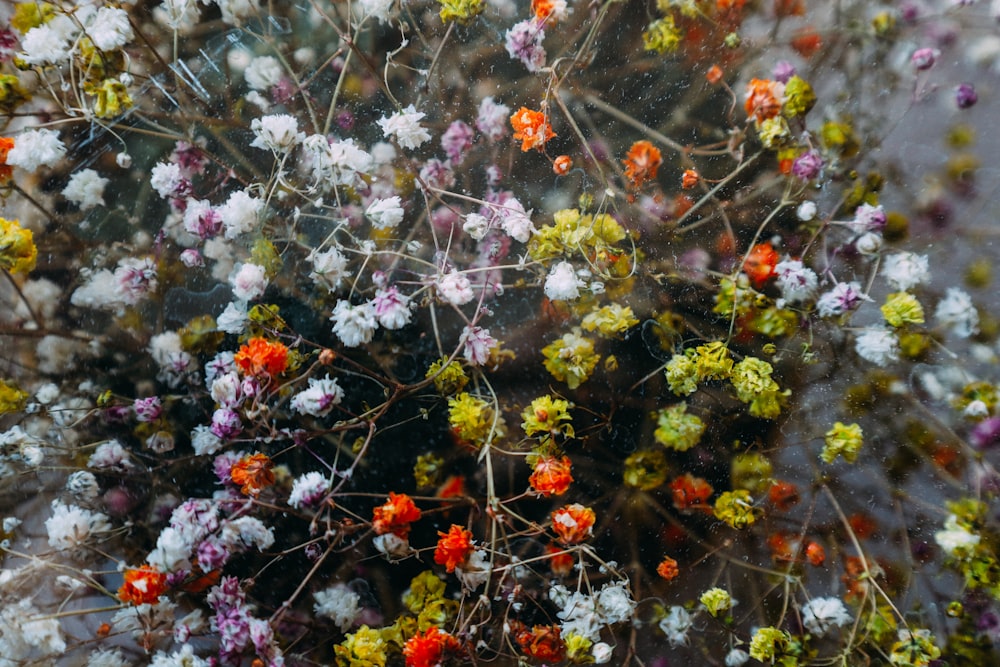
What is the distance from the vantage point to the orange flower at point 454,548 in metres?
0.67

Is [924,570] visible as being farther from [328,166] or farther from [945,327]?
[328,166]

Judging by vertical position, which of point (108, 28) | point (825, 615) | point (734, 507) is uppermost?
point (108, 28)

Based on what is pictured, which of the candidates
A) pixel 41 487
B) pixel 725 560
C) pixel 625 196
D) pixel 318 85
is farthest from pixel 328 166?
pixel 725 560

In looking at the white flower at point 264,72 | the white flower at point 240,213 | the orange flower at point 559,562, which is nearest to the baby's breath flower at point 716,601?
the orange flower at point 559,562

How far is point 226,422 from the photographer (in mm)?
696

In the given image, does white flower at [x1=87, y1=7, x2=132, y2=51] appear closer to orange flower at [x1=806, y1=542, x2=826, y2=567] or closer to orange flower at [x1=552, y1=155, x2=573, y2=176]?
orange flower at [x1=552, y1=155, x2=573, y2=176]

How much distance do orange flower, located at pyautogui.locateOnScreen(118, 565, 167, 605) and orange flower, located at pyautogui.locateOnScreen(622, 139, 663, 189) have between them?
59 cm

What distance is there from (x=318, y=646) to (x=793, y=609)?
18.6 inches

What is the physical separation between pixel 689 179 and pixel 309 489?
0.48 meters

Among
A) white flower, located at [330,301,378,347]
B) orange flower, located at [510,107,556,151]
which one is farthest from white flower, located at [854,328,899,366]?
white flower, located at [330,301,378,347]

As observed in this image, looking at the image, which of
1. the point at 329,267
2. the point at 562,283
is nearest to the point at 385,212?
the point at 329,267

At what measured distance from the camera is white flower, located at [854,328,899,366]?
716 mm

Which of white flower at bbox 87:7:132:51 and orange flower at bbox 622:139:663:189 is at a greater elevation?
white flower at bbox 87:7:132:51

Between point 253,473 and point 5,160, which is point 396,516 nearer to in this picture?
point 253,473
